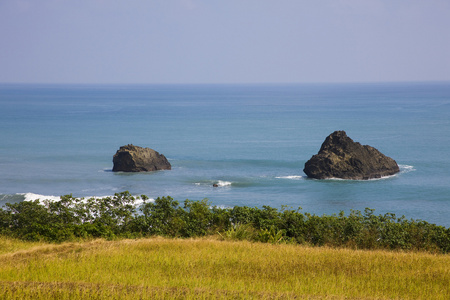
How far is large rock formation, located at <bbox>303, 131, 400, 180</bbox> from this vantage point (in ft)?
241

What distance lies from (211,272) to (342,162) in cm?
6038

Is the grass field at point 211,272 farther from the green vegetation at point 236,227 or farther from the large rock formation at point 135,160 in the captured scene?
the large rock formation at point 135,160

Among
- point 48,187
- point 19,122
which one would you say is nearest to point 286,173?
point 48,187

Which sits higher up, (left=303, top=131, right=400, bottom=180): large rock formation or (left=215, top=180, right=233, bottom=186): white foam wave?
(left=303, top=131, right=400, bottom=180): large rock formation

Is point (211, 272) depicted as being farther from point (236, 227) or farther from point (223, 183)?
point (223, 183)

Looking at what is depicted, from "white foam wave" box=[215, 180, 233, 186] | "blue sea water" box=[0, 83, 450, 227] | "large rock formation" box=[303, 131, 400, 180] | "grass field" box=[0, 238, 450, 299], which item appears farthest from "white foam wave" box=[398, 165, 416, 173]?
"grass field" box=[0, 238, 450, 299]

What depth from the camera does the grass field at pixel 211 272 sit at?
504 inches

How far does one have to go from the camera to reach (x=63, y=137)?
123188 millimetres

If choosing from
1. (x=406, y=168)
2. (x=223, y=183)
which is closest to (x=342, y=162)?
(x=406, y=168)

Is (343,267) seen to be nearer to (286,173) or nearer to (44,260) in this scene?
(44,260)

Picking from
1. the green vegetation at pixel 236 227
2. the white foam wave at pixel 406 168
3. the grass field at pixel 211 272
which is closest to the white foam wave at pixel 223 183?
the white foam wave at pixel 406 168

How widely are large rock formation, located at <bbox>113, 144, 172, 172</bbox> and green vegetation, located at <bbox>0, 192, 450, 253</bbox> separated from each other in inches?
2029

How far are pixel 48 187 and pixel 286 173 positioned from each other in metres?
31.9

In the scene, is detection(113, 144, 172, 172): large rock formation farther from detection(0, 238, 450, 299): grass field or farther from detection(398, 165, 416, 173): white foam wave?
detection(0, 238, 450, 299): grass field
